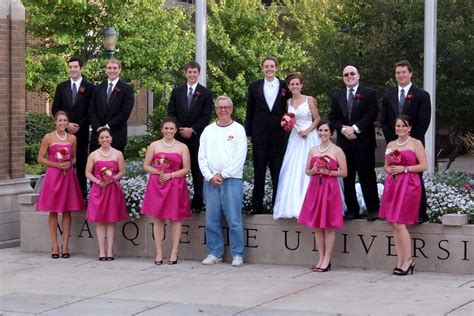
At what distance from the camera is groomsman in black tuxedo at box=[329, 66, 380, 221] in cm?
1213

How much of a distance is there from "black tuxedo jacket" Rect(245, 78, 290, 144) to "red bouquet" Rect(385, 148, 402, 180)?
5.58 ft

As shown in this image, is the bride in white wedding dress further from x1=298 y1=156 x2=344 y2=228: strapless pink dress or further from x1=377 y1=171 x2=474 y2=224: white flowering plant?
x1=377 y1=171 x2=474 y2=224: white flowering plant

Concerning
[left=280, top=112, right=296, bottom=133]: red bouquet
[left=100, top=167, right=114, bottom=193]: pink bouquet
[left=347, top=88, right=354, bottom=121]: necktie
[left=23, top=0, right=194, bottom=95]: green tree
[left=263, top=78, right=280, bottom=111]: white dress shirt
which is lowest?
[left=100, top=167, right=114, bottom=193]: pink bouquet

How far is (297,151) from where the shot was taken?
41.3 feet

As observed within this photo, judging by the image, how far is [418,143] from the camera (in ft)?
37.8

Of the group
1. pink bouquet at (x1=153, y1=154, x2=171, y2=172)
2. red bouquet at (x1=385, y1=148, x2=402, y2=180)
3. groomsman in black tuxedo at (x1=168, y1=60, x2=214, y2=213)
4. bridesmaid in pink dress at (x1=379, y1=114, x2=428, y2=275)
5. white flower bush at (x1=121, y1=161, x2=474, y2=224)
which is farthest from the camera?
groomsman in black tuxedo at (x1=168, y1=60, x2=214, y2=213)

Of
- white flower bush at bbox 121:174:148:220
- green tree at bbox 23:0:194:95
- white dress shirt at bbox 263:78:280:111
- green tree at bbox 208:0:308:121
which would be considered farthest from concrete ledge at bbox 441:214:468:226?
green tree at bbox 208:0:308:121

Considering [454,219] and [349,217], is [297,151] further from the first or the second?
[454,219]

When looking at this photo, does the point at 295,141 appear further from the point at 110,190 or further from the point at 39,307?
the point at 39,307

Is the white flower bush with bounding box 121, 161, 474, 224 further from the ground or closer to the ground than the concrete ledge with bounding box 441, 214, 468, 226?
further from the ground

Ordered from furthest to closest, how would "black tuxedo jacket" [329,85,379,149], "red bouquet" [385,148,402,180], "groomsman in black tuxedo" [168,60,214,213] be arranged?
1. "groomsman in black tuxedo" [168,60,214,213]
2. "black tuxedo jacket" [329,85,379,149]
3. "red bouquet" [385,148,402,180]

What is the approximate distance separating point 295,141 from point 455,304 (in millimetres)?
3653

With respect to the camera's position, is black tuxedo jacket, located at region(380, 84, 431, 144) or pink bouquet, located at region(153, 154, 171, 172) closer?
black tuxedo jacket, located at region(380, 84, 431, 144)

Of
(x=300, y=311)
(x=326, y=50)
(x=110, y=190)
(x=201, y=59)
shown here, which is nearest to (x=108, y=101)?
(x=110, y=190)
